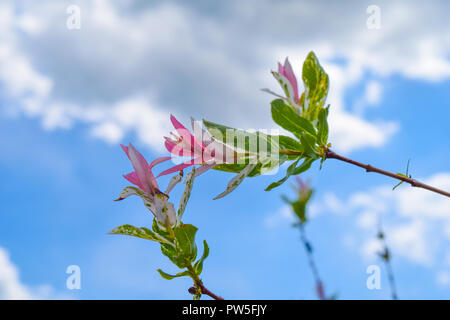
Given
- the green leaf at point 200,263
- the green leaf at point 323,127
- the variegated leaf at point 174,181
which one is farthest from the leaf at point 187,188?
the green leaf at point 323,127

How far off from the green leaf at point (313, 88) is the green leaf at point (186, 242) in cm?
46

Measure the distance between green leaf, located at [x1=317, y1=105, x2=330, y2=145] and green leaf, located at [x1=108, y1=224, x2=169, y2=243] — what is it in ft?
1.64

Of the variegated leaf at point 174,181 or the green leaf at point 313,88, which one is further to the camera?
the green leaf at point 313,88

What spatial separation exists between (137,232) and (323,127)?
22.2 inches

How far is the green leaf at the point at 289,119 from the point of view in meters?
1.18

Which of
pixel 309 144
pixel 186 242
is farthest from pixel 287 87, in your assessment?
pixel 186 242

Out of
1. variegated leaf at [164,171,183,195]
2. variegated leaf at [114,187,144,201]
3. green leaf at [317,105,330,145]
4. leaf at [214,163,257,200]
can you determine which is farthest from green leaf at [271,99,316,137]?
variegated leaf at [114,187,144,201]

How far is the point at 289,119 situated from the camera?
46.9 inches

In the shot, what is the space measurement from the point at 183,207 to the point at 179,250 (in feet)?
0.47

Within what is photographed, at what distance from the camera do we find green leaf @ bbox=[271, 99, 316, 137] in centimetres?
118

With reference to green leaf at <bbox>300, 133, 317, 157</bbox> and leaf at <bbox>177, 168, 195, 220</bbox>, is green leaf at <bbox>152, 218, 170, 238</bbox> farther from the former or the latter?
green leaf at <bbox>300, 133, 317, 157</bbox>

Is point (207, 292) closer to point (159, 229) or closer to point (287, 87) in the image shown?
point (159, 229)

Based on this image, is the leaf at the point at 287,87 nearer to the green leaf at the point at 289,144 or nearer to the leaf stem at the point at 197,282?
the green leaf at the point at 289,144
